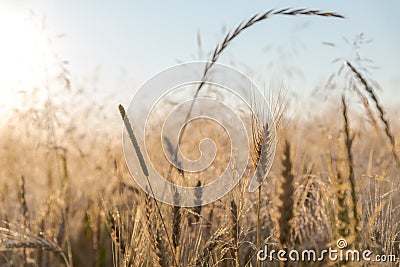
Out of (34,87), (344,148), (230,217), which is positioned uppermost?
(34,87)

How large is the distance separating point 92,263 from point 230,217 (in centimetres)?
122

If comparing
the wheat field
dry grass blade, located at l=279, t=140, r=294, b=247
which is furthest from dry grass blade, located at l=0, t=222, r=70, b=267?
dry grass blade, located at l=279, t=140, r=294, b=247

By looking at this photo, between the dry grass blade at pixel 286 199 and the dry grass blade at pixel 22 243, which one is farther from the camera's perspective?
the dry grass blade at pixel 22 243

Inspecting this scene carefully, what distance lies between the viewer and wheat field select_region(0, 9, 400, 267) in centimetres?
111

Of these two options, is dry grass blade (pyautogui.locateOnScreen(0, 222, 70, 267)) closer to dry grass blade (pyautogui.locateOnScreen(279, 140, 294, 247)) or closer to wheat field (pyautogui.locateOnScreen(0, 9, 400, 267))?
wheat field (pyautogui.locateOnScreen(0, 9, 400, 267))

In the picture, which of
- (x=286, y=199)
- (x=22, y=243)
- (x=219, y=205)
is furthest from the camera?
(x=219, y=205)

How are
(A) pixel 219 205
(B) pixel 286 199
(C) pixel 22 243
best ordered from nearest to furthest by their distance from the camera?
(B) pixel 286 199, (C) pixel 22 243, (A) pixel 219 205

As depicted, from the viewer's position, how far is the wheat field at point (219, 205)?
1112mm

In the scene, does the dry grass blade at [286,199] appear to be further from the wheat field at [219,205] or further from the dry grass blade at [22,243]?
the dry grass blade at [22,243]

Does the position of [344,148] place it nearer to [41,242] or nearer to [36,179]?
[41,242]

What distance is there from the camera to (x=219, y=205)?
1.71 metres

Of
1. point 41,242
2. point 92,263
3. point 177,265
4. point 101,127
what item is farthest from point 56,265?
point 101,127

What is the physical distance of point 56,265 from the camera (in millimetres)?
2150

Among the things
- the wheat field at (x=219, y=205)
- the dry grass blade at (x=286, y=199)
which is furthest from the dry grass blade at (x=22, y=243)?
the dry grass blade at (x=286, y=199)
